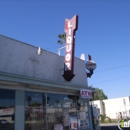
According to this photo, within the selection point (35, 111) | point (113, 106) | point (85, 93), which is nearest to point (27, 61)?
point (35, 111)

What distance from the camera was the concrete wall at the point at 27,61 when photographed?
33.5ft

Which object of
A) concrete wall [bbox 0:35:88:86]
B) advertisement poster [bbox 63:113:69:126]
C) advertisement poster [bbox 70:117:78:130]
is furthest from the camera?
advertisement poster [bbox 70:117:78:130]

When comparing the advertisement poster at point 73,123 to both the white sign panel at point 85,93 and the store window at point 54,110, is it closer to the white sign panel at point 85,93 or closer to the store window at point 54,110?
the store window at point 54,110

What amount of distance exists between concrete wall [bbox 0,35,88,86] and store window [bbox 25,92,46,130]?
3.97 feet

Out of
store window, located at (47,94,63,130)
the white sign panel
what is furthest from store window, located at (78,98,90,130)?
store window, located at (47,94,63,130)

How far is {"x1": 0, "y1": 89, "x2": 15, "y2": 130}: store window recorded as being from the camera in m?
9.05

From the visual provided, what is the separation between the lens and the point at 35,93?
11156 mm

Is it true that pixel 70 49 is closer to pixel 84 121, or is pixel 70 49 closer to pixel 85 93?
pixel 85 93

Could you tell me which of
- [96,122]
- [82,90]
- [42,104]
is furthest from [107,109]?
[42,104]

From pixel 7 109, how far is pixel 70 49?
234 inches

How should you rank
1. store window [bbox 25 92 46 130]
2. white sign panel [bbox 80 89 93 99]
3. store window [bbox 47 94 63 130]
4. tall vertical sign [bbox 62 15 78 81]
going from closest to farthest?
store window [bbox 25 92 46 130] → store window [bbox 47 94 63 130] → tall vertical sign [bbox 62 15 78 81] → white sign panel [bbox 80 89 93 99]

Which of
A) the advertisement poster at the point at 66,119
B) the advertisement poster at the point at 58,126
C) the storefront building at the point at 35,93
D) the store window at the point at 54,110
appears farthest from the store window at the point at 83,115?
the store window at the point at 54,110

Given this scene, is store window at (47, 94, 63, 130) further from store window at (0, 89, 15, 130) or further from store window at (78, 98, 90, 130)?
store window at (0, 89, 15, 130)

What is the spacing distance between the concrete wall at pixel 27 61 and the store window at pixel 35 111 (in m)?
1.21
